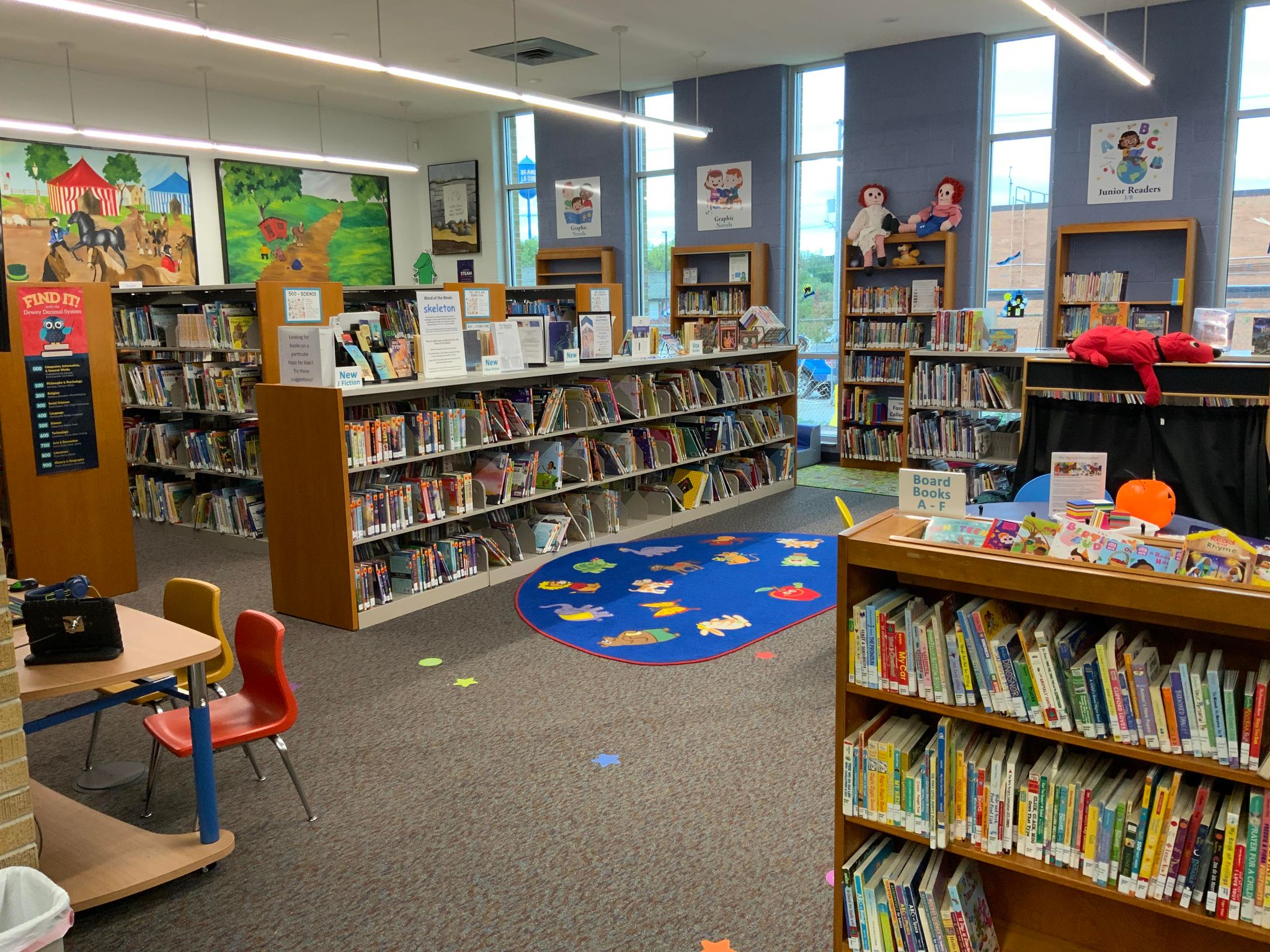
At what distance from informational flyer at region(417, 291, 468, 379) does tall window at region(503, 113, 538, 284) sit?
716 cm

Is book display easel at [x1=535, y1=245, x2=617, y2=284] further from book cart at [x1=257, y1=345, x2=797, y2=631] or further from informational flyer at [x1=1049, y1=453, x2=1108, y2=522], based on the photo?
informational flyer at [x1=1049, y1=453, x2=1108, y2=522]

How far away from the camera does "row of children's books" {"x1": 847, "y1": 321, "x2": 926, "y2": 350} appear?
9516 millimetres

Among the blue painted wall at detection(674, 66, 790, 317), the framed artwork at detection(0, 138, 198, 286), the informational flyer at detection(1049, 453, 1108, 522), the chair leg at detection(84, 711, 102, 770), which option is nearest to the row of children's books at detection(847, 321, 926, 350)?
the blue painted wall at detection(674, 66, 790, 317)

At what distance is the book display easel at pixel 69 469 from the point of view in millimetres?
5355

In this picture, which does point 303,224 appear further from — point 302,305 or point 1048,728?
point 1048,728

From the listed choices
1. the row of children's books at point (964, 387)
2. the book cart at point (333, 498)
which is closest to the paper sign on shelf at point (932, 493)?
the book cart at point (333, 498)

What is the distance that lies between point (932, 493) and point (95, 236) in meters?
10.4

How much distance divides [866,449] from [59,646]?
8234 mm

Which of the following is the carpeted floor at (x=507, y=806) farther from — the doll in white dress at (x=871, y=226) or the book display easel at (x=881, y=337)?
the doll in white dress at (x=871, y=226)

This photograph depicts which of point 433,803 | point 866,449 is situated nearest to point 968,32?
point 866,449

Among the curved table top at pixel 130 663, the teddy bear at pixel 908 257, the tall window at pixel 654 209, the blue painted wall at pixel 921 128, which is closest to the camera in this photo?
the curved table top at pixel 130 663

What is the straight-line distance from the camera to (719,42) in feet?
30.6

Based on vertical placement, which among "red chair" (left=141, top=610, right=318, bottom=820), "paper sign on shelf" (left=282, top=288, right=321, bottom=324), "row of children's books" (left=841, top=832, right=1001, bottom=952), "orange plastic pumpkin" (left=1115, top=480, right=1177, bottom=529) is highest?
"paper sign on shelf" (left=282, top=288, right=321, bottom=324)

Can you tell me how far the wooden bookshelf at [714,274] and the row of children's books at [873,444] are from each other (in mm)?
1826
